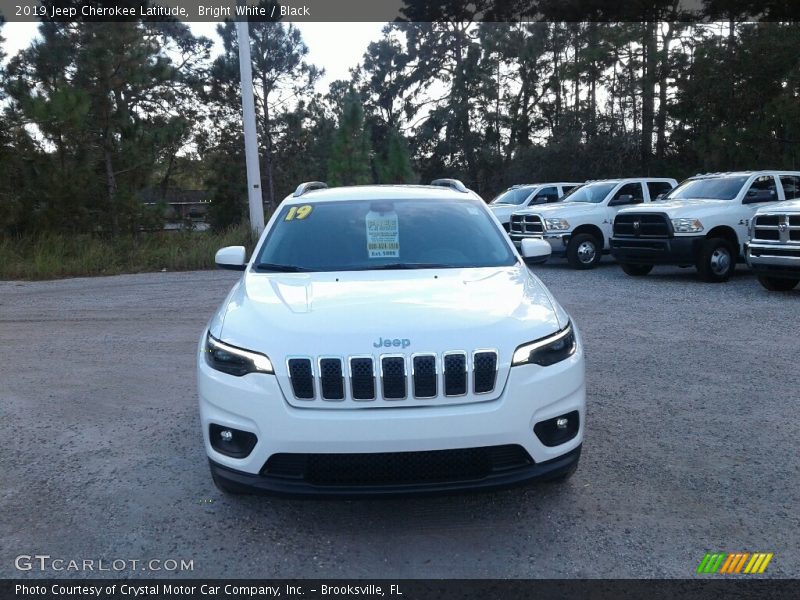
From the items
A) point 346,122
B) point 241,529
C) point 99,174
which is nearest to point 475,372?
point 241,529

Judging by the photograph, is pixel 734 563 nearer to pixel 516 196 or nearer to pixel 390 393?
pixel 390 393

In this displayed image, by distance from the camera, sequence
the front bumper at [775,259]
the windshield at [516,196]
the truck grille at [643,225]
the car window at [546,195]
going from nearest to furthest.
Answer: the front bumper at [775,259] < the truck grille at [643,225] < the car window at [546,195] < the windshield at [516,196]

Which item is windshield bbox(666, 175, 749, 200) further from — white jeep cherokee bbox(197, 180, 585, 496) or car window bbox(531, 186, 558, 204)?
white jeep cherokee bbox(197, 180, 585, 496)

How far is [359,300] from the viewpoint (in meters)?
3.97

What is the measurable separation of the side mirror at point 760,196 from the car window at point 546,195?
7111 millimetres

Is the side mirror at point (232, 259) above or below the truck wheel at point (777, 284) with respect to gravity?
above

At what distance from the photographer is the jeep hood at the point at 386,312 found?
3.52m

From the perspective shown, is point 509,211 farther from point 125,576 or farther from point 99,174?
point 125,576

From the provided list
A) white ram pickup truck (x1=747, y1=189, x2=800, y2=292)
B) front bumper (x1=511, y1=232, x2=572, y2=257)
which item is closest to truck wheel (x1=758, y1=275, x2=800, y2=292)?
white ram pickup truck (x1=747, y1=189, x2=800, y2=292)

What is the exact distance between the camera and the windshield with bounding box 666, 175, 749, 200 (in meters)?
13.6

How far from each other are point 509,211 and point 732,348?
12462 millimetres

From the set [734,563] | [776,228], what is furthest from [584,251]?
[734,563]

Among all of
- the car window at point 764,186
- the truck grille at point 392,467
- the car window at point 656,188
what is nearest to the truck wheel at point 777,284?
the car window at point 764,186

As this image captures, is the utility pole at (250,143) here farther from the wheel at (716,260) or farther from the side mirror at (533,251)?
the side mirror at (533,251)
